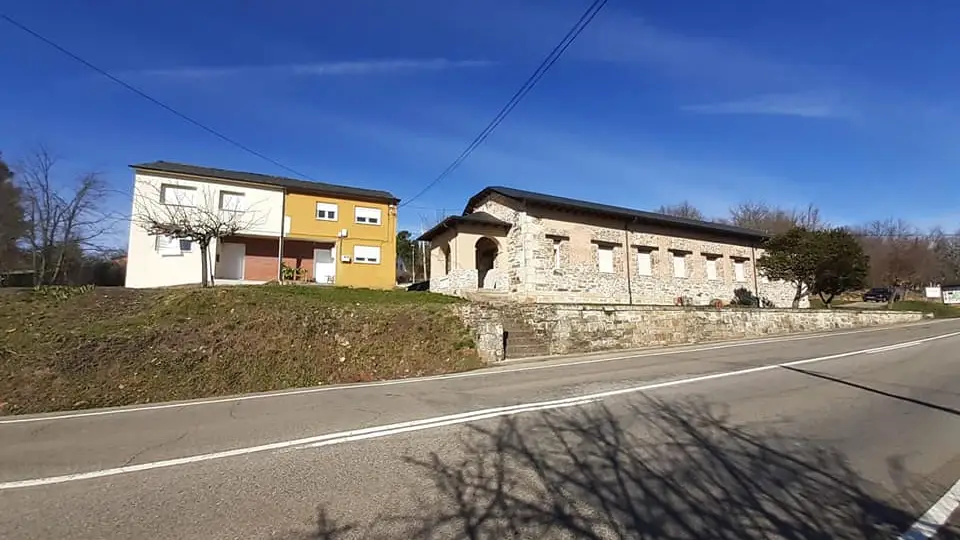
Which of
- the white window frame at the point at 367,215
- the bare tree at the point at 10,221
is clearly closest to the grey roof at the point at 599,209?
the white window frame at the point at 367,215

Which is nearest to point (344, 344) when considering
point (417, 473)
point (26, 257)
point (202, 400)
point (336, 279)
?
point (202, 400)

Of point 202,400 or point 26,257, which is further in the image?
point 26,257

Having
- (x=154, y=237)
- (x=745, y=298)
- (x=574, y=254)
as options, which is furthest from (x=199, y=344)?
(x=745, y=298)

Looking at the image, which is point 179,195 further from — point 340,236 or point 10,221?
point 10,221

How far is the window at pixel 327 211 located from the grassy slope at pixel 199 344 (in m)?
14.5

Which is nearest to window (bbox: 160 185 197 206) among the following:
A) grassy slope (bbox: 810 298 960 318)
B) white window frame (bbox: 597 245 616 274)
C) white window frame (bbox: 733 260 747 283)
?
white window frame (bbox: 597 245 616 274)

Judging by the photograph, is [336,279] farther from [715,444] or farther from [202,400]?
[715,444]

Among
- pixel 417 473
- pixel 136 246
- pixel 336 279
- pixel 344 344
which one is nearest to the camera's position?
pixel 417 473

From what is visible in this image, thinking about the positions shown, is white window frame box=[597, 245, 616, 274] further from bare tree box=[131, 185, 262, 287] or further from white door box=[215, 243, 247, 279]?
white door box=[215, 243, 247, 279]

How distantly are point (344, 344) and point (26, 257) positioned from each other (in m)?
31.0

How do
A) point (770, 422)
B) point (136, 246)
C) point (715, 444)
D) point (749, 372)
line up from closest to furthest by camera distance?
point (715, 444) → point (770, 422) → point (749, 372) → point (136, 246)

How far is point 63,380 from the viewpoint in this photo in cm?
895

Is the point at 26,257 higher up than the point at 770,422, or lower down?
higher up

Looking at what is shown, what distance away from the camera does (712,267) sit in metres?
30.6
